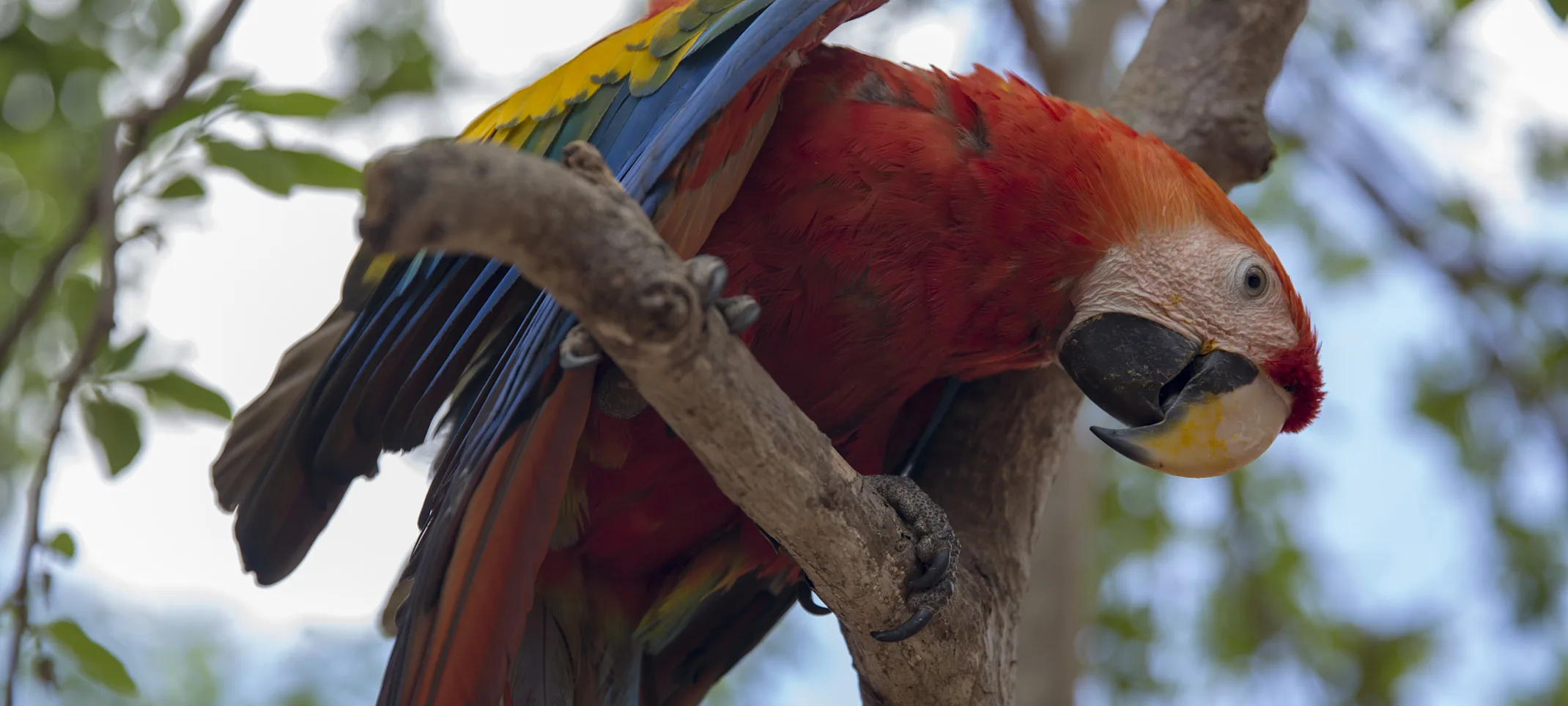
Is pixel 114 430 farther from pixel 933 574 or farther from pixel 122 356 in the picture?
pixel 933 574

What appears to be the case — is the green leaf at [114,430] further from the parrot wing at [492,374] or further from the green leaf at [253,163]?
the green leaf at [253,163]

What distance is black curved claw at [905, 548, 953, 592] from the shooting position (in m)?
1.64

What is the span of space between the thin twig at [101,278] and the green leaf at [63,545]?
0.08ft

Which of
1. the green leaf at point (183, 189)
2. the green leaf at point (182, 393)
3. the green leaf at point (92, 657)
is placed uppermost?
the green leaf at point (183, 189)

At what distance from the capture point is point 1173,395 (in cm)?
190

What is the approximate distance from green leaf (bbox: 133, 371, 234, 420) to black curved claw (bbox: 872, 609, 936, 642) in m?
1.12

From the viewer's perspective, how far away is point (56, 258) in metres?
2.00

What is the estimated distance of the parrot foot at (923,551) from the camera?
5.38 feet

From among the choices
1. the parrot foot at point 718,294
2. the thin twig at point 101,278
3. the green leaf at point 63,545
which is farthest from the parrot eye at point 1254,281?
the green leaf at point 63,545

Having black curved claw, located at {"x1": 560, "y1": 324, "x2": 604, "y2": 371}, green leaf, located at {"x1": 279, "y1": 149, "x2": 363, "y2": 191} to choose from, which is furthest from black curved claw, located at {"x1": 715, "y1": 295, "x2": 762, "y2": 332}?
green leaf, located at {"x1": 279, "y1": 149, "x2": 363, "y2": 191}

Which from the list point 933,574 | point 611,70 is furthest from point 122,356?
point 933,574

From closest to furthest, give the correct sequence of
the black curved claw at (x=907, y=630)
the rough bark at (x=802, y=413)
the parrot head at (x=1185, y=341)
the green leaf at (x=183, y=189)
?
the rough bark at (x=802, y=413), the black curved claw at (x=907, y=630), the parrot head at (x=1185, y=341), the green leaf at (x=183, y=189)

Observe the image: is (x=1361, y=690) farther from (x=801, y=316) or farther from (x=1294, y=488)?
(x=801, y=316)

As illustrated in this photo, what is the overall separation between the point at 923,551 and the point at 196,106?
1.33 metres
